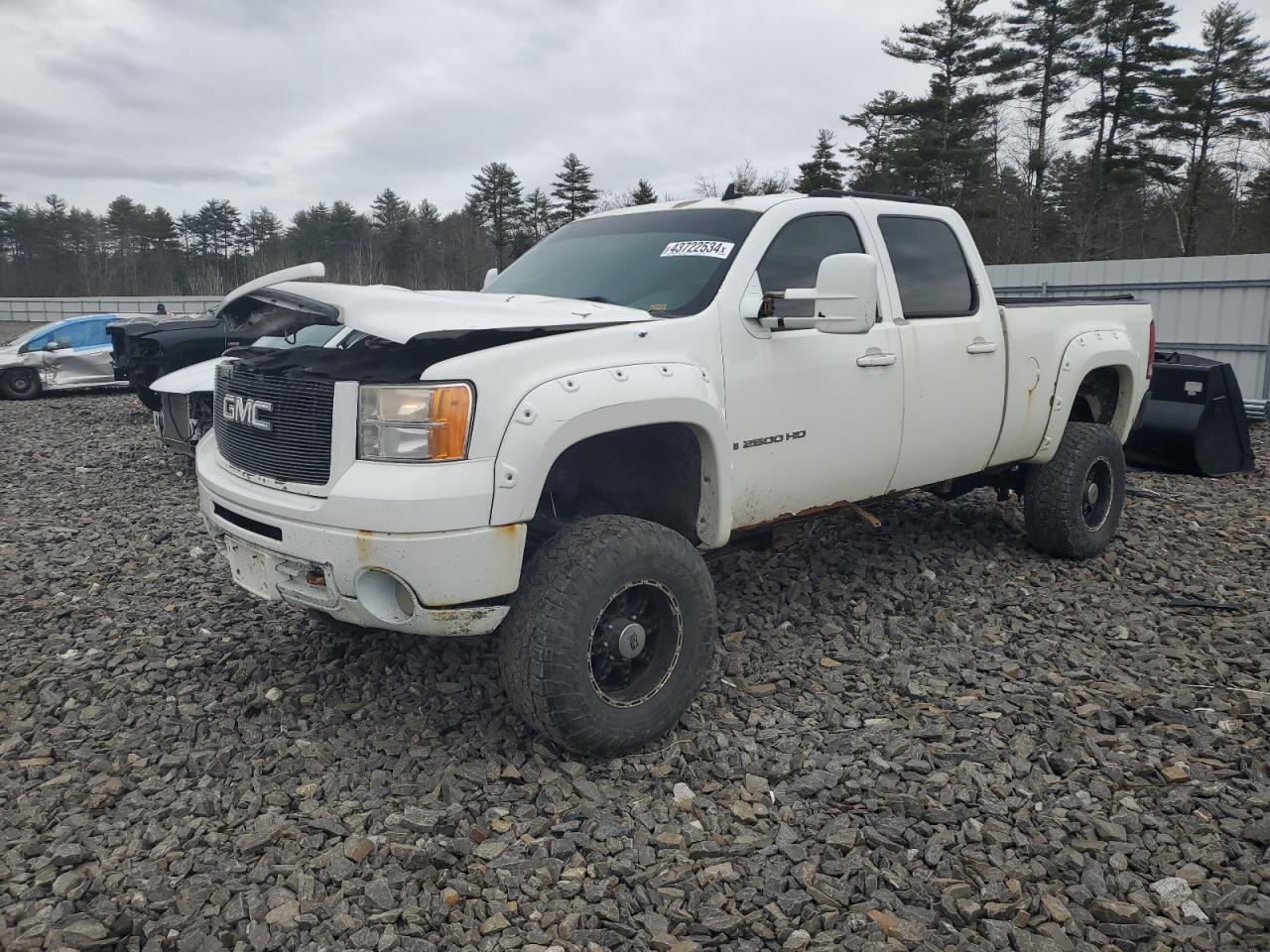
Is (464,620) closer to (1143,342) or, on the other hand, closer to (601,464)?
(601,464)

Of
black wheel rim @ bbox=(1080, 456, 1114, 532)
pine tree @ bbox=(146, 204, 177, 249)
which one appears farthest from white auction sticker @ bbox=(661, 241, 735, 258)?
pine tree @ bbox=(146, 204, 177, 249)

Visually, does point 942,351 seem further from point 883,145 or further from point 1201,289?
point 883,145

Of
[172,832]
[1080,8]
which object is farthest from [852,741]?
[1080,8]

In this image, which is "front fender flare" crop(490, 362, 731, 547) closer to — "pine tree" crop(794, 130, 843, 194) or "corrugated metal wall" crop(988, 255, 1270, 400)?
"corrugated metal wall" crop(988, 255, 1270, 400)

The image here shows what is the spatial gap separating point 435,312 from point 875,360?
2010 mm

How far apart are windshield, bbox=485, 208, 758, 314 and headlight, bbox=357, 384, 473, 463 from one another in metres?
1.10

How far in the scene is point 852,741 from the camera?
339cm

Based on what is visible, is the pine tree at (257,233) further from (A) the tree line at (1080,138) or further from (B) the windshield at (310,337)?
(B) the windshield at (310,337)

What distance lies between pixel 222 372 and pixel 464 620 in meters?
1.57

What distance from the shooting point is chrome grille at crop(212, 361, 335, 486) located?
3.00 meters

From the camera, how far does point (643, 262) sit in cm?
395

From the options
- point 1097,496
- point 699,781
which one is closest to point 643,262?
point 699,781

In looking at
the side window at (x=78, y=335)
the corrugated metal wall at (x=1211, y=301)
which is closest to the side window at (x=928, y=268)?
the corrugated metal wall at (x=1211, y=301)

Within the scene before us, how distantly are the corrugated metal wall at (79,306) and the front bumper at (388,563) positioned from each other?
121 ft
